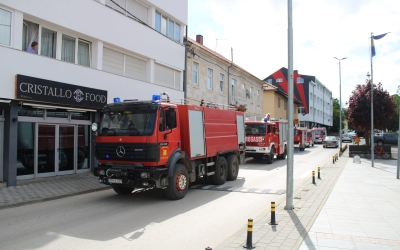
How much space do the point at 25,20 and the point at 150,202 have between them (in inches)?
306

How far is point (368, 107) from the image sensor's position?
26.3 metres

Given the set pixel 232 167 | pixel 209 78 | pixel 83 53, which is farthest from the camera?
pixel 209 78

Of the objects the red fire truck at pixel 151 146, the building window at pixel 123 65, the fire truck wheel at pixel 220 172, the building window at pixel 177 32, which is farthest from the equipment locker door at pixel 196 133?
the building window at pixel 177 32

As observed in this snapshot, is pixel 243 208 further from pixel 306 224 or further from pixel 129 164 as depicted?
pixel 129 164

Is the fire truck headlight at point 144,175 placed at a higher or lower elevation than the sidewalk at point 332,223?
higher

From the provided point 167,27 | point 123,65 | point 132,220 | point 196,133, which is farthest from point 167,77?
point 132,220

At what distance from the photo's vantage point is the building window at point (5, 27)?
1020cm

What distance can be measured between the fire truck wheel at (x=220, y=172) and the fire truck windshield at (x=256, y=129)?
767 centimetres

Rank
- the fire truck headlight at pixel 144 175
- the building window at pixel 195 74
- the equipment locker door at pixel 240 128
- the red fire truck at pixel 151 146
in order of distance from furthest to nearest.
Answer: the building window at pixel 195 74, the equipment locker door at pixel 240 128, the red fire truck at pixel 151 146, the fire truck headlight at pixel 144 175

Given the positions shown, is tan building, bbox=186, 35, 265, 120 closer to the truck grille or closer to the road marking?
the road marking

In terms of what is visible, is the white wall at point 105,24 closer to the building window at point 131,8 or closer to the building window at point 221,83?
the building window at point 131,8

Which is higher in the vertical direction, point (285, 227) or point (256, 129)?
point (256, 129)

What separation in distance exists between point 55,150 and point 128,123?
197 inches

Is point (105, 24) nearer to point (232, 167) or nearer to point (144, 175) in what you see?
point (232, 167)
